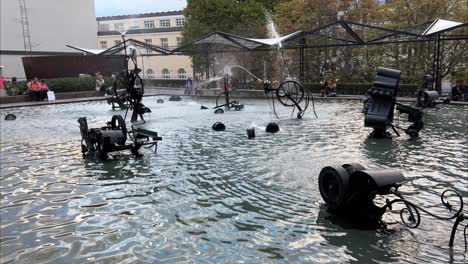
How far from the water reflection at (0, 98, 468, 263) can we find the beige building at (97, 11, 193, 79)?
54.4 metres

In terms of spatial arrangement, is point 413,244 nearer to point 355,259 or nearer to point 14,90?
point 355,259

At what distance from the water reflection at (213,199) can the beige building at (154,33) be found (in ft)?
178

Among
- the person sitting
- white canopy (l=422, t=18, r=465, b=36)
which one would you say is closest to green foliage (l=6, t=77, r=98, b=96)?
the person sitting

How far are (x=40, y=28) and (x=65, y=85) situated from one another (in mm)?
19551

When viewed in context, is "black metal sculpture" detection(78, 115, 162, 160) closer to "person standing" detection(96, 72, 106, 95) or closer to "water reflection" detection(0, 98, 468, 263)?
"water reflection" detection(0, 98, 468, 263)

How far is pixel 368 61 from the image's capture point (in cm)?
3086

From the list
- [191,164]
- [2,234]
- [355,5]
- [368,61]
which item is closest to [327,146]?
[191,164]

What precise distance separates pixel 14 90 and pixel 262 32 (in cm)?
1878

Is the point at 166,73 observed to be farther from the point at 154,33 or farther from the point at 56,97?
the point at 56,97

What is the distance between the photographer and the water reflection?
16.7 feet

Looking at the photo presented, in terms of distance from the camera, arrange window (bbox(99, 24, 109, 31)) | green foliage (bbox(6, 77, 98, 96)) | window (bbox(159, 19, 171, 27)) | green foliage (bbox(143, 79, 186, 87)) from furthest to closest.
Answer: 1. window (bbox(159, 19, 171, 27))
2. window (bbox(99, 24, 109, 31))
3. green foliage (bbox(143, 79, 186, 87))
4. green foliage (bbox(6, 77, 98, 96))

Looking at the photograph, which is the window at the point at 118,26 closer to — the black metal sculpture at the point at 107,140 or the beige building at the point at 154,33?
the beige building at the point at 154,33

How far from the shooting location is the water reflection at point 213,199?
5078 mm

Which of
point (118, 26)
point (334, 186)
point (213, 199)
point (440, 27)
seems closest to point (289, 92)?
point (440, 27)
